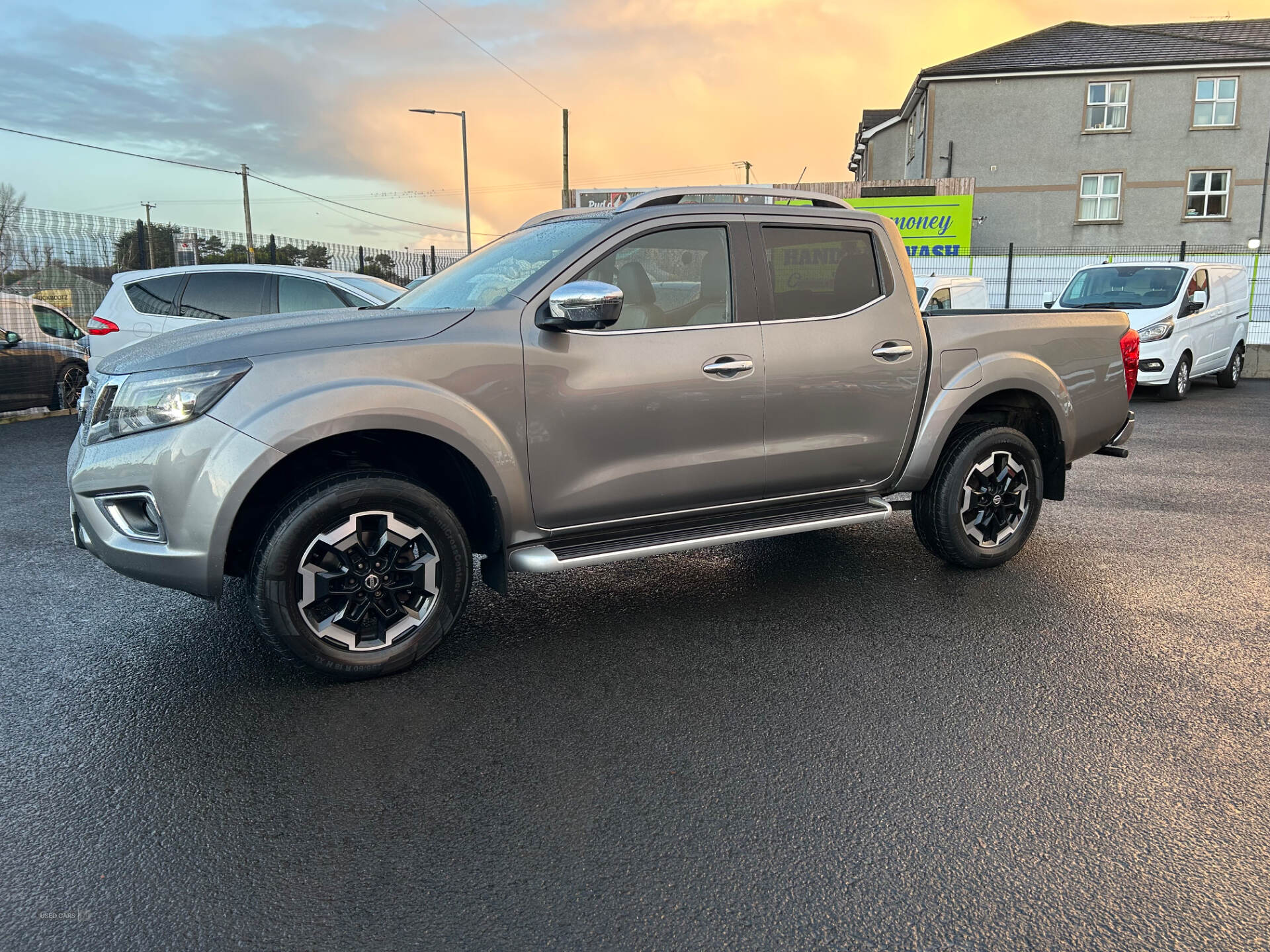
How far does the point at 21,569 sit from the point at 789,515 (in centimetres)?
429

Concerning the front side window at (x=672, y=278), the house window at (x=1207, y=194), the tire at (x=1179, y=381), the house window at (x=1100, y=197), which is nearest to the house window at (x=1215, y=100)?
the house window at (x=1207, y=194)

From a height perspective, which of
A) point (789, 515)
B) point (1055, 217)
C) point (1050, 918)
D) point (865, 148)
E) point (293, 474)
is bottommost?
point (1050, 918)

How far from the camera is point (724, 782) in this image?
2.97m

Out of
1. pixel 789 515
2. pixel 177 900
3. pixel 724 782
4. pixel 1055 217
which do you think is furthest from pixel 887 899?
pixel 1055 217

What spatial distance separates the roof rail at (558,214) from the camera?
4.59m

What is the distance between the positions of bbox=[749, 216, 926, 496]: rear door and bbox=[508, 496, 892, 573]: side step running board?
13 centimetres

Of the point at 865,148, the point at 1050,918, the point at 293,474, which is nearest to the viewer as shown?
the point at 1050,918

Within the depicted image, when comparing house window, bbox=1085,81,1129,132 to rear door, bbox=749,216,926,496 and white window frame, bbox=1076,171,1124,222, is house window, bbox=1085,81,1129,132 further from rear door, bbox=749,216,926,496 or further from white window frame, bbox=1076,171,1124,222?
rear door, bbox=749,216,926,496

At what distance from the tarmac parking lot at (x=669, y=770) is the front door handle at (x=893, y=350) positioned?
4.00ft

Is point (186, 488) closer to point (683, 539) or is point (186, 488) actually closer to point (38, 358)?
point (683, 539)

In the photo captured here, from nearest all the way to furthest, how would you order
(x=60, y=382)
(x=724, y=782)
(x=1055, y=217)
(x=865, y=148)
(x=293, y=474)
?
(x=724, y=782)
(x=293, y=474)
(x=60, y=382)
(x=1055, y=217)
(x=865, y=148)

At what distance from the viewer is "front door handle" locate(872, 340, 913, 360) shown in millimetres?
4668

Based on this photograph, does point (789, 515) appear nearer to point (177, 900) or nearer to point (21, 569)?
point (177, 900)

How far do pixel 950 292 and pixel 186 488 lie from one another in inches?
489
